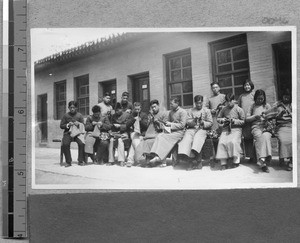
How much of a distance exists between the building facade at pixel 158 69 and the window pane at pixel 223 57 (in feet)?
0.04

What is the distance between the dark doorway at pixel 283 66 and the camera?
4.29 m

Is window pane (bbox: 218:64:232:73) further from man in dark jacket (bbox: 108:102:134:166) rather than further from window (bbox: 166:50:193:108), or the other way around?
man in dark jacket (bbox: 108:102:134:166)

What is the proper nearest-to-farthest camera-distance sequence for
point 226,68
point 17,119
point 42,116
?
point 17,119
point 42,116
point 226,68

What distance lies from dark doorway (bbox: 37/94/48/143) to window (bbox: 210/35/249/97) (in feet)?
6.44

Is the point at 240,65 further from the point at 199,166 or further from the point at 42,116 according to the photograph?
the point at 42,116

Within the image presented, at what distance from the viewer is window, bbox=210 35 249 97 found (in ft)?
14.2

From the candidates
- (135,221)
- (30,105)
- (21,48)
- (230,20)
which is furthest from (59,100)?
(230,20)

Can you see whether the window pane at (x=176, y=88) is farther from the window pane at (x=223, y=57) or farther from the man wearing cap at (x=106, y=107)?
the man wearing cap at (x=106, y=107)

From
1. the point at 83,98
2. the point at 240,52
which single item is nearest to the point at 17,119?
the point at 83,98

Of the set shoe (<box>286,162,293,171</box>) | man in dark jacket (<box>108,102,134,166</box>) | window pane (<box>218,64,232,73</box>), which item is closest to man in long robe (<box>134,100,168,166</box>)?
man in dark jacket (<box>108,102,134,166</box>)

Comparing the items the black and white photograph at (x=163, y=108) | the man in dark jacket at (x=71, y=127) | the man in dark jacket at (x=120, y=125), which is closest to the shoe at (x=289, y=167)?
the black and white photograph at (x=163, y=108)

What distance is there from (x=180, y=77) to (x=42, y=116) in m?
1.64

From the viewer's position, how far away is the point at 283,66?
430cm

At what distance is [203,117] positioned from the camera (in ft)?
14.6
